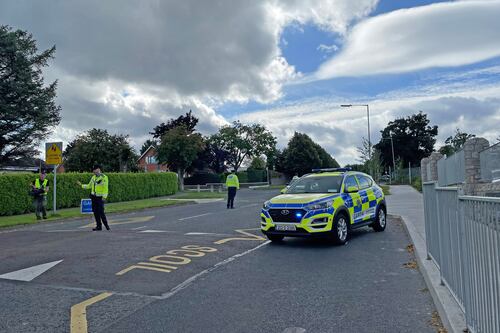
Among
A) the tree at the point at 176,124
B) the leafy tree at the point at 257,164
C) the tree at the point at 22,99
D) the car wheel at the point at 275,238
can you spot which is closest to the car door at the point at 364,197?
the car wheel at the point at 275,238

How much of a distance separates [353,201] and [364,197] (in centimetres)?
80

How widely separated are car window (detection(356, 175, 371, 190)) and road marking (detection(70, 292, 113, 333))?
7.22 meters

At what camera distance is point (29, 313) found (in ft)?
16.7

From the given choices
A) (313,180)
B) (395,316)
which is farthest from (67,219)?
(395,316)

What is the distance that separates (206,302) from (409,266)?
12.4ft

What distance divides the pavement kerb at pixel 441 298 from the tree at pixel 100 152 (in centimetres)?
3874

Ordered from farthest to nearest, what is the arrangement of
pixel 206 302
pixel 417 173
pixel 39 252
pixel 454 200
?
pixel 417 173 < pixel 39 252 < pixel 206 302 < pixel 454 200

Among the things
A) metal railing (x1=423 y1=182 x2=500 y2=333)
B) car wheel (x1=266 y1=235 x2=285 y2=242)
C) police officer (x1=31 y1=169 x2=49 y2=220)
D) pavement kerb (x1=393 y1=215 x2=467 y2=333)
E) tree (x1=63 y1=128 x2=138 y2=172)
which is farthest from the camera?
tree (x1=63 y1=128 x2=138 y2=172)

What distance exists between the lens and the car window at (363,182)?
36.5ft

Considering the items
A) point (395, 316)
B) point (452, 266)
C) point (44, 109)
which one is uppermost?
point (44, 109)

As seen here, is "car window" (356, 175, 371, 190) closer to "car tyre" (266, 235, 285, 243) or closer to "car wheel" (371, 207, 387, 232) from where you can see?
"car wheel" (371, 207, 387, 232)

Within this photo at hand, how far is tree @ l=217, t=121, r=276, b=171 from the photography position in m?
73.9

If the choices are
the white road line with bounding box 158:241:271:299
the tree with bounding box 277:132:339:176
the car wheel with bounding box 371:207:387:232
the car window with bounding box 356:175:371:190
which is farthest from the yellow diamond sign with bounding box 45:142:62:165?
the tree with bounding box 277:132:339:176

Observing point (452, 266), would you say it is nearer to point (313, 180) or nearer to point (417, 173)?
point (313, 180)
